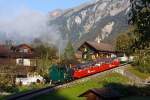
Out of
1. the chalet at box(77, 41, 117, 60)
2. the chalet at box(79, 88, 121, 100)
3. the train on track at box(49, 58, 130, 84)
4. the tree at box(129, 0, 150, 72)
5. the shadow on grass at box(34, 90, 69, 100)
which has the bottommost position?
the shadow on grass at box(34, 90, 69, 100)

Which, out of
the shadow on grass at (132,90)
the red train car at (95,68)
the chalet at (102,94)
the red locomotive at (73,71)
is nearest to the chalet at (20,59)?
the red train car at (95,68)

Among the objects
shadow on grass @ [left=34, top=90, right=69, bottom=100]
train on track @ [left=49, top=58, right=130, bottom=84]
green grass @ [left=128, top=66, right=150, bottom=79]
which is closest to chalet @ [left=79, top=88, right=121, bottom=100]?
shadow on grass @ [left=34, top=90, right=69, bottom=100]

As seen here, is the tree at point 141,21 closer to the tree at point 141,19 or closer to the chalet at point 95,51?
the tree at point 141,19

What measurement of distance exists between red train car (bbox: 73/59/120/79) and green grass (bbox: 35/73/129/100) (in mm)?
A: 2569

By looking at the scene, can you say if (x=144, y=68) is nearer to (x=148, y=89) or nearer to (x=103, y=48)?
(x=148, y=89)

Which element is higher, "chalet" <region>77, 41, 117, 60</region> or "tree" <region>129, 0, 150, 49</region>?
"chalet" <region>77, 41, 117, 60</region>

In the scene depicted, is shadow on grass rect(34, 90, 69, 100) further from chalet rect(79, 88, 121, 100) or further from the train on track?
chalet rect(79, 88, 121, 100)

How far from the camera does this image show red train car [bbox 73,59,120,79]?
202ft

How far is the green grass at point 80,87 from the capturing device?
151ft

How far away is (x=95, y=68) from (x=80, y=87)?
38.8 ft

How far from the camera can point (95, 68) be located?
217ft

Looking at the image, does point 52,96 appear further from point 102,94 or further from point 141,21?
point 102,94

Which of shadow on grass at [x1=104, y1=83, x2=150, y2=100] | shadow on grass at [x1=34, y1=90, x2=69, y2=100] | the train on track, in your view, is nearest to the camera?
shadow on grass at [x1=34, y1=90, x2=69, y2=100]

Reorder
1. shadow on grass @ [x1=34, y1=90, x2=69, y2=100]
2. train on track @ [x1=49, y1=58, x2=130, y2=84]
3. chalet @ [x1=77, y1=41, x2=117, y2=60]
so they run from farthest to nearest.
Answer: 1. chalet @ [x1=77, y1=41, x2=117, y2=60]
2. train on track @ [x1=49, y1=58, x2=130, y2=84]
3. shadow on grass @ [x1=34, y1=90, x2=69, y2=100]
